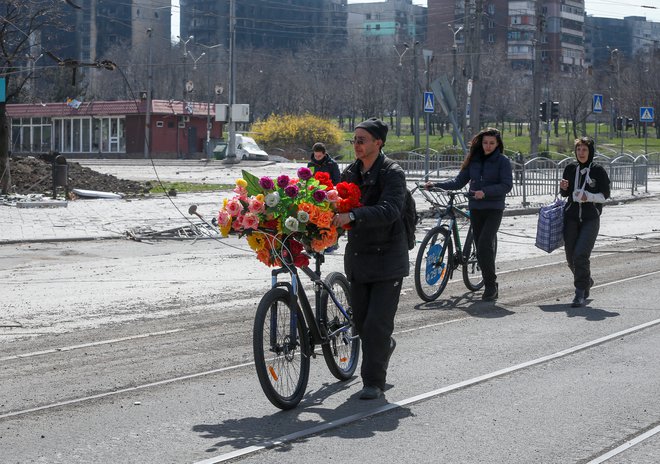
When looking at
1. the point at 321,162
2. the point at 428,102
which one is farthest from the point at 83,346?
the point at 428,102

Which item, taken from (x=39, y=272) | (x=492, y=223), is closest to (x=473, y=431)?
(x=492, y=223)

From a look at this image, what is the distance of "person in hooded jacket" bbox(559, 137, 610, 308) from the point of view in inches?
466

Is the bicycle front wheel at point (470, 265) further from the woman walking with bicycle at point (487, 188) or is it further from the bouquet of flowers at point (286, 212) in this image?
the bouquet of flowers at point (286, 212)

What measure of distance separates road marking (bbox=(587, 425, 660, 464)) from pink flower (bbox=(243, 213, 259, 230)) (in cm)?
237

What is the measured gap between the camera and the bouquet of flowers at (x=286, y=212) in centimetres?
675

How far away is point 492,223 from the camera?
39.3 feet

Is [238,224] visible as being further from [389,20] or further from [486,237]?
[389,20]

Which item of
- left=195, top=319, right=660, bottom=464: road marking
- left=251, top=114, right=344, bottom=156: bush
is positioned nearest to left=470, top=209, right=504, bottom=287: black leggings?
left=195, top=319, right=660, bottom=464: road marking

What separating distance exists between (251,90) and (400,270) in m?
99.7

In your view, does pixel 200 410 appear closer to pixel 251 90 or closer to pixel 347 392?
pixel 347 392

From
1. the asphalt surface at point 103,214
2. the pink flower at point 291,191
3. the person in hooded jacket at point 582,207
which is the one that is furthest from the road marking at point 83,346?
the asphalt surface at point 103,214

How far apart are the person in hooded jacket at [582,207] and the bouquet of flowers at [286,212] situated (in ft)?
18.1

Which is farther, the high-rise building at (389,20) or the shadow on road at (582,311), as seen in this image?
the high-rise building at (389,20)

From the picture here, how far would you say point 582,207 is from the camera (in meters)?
12.1
